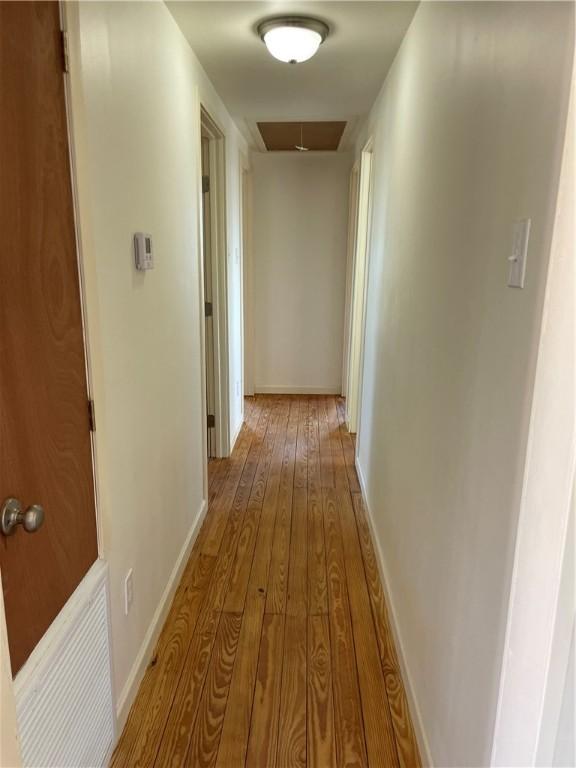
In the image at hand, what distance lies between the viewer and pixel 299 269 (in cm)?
511

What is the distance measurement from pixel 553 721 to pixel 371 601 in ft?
4.75

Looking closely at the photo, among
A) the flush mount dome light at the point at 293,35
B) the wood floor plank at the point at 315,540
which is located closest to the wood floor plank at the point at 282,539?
the wood floor plank at the point at 315,540

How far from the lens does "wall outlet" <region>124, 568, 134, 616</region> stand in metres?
1.60

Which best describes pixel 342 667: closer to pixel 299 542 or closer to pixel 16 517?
pixel 299 542

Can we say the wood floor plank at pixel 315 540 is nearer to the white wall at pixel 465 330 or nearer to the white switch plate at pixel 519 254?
the white wall at pixel 465 330

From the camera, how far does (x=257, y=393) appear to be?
542 centimetres

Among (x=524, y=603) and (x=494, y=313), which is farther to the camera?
(x=494, y=313)


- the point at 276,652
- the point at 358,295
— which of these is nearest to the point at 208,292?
the point at 358,295

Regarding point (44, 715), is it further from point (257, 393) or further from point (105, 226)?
point (257, 393)

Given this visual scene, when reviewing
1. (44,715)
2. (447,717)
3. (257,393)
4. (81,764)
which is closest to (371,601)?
(447,717)

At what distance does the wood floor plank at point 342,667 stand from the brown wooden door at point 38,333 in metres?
0.96

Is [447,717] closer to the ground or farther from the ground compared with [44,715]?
closer to the ground

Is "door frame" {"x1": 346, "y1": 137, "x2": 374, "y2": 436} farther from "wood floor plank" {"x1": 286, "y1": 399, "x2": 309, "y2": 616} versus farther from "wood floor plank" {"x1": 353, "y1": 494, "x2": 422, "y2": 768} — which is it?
"wood floor plank" {"x1": 353, "y1": 494, "x2": 422, "y2": 768}

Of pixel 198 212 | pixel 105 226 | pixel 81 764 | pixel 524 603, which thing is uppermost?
pixel 198 212
